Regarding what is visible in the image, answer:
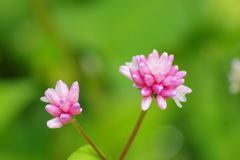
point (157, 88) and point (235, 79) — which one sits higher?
point (157, 88)

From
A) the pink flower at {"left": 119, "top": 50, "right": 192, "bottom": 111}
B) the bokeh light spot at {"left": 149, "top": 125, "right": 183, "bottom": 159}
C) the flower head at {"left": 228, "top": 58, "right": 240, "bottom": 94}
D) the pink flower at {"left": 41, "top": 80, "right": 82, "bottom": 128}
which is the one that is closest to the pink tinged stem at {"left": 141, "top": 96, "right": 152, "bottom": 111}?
the pink flower at {"left": 119, "top": 50, "right": 192, "bottom": 111}

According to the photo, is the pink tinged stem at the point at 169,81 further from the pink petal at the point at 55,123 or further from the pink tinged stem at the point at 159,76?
the pink petal at the point at 55,123

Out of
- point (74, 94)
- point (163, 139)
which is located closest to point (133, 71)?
point (74, 94)

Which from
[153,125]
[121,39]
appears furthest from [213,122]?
[121,39]

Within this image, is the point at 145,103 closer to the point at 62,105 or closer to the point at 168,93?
the point at 168,93

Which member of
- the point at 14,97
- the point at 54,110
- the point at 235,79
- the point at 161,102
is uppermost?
the point at 54,110

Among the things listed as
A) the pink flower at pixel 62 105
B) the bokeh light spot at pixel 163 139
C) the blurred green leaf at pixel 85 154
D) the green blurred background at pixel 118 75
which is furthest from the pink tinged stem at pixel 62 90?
the bokeh light spot at pixel 163 139
